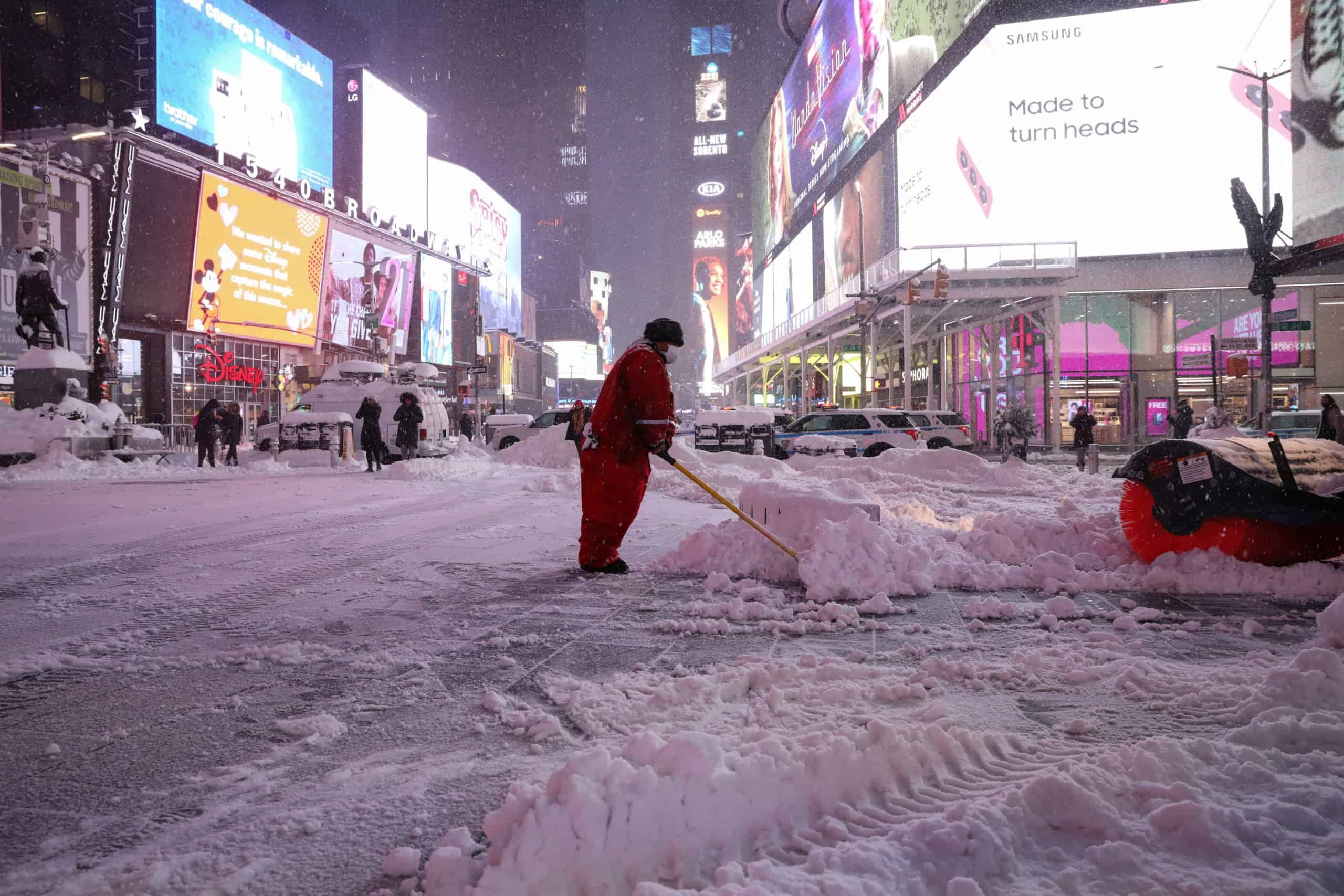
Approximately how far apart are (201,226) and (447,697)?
1330 inches

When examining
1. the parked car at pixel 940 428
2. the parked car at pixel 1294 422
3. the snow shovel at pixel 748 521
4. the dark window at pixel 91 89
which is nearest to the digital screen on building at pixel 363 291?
the dark window at pixel 91 89

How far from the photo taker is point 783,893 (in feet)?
5.35

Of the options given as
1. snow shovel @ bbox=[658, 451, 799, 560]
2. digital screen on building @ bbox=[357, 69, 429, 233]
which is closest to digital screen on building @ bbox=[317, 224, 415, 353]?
digital screen on building @ bbox=[357, 69, 429, 233]

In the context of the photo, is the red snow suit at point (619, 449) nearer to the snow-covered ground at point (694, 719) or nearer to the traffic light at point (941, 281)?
the snow-covered ground at point (694, 719)

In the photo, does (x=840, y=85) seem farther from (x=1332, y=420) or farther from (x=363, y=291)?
(x=1332, y=420)

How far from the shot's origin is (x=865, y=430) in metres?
20.9

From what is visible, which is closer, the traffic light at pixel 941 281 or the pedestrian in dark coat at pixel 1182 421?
the pedestrian in dark coat at pixel 1182 421

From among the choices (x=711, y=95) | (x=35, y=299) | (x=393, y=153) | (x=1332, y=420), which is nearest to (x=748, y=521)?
(x=1332, y=420)

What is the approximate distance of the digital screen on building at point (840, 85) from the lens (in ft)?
126

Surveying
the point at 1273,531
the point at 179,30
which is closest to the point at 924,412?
the point at 1273,531

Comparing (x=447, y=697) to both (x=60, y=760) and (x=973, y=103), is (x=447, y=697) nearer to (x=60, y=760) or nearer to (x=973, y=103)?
(x=60, y=760)

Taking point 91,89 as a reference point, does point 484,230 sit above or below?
below

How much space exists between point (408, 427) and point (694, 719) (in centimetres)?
1746

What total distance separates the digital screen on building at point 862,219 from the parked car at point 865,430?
1715 cm
